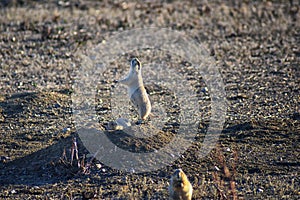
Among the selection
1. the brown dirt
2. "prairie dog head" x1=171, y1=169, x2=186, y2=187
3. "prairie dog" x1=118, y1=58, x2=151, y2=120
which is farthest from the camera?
"prairie dog" x1=118, y1=58, x2=151, y2=120

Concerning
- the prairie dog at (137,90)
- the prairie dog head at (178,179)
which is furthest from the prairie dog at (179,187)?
the prairie dog at (137,90)

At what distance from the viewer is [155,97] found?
9.62m

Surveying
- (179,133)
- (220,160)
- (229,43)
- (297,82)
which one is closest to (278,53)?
(229,43)

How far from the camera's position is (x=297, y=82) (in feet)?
34.2

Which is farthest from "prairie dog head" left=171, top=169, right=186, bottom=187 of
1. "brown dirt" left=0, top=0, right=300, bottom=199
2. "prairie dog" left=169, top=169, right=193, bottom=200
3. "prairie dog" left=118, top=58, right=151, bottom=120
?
"prairie dog" left=118, top=58, right=151, bottom=120

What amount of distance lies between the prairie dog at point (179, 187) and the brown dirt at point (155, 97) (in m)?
0.47

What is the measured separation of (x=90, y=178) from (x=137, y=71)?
154 centimetres

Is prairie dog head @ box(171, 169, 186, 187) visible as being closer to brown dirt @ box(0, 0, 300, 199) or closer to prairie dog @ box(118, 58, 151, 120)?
brown dirt @ box(0, 0, 300, 199)

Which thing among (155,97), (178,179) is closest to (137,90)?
(178,179)

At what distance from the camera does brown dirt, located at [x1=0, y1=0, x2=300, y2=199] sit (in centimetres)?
663

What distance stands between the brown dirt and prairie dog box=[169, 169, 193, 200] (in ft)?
1.55

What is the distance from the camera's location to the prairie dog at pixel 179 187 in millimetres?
5723

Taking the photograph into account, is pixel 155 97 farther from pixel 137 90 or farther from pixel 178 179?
pixel 178 179

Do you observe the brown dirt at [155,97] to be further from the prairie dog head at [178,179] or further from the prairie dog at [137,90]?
the prairie dog head at [178,179]
